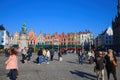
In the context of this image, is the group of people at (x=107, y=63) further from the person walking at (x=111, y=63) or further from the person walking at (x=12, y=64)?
the person walking at (x=12, y=64)

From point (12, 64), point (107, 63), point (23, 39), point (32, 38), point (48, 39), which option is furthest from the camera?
point (48, 39)

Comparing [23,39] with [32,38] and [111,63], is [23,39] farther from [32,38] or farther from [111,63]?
[32,38]

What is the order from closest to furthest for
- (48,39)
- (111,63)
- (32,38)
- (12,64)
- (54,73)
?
(12,64)
(111,63)
(54,73)
(32,38)
(48,39)

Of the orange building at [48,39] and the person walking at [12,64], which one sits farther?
the orange building at [48,39]

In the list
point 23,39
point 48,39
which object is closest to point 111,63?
point 23,39

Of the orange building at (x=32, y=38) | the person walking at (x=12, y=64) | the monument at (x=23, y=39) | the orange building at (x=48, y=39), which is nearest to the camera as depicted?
the person walking at (x=12, y=64)

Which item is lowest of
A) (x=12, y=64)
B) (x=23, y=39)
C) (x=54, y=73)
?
(x=54, y=73)

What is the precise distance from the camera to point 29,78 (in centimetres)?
1456

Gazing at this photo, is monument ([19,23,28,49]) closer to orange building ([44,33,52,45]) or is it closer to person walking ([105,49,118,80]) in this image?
person walking ([105,49,118,80])

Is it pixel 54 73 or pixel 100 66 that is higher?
pixel 100 66

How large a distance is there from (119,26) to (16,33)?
278 feet

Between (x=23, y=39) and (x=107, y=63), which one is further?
(x=23, y=39)

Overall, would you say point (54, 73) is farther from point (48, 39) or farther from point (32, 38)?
point (48, 39)

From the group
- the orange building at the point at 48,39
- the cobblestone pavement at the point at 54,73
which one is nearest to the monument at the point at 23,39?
the cobblestone pavement at the point at 54,73
